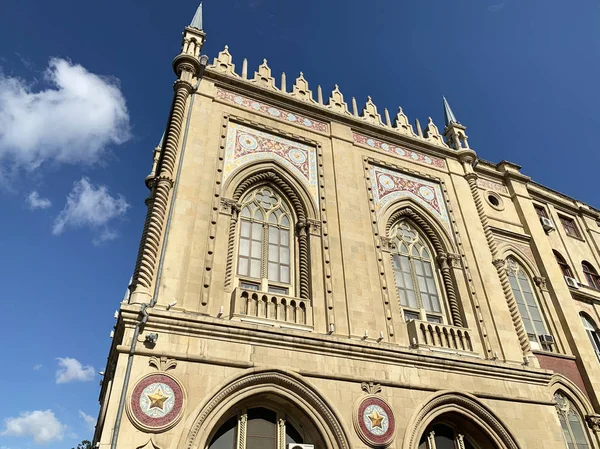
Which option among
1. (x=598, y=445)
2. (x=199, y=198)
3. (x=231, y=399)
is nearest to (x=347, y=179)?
(x=199, y=198)

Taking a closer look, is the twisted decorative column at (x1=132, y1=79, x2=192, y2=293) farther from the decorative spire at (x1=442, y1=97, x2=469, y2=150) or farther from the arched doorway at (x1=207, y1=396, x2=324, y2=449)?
the decorative spire at (x1=442, y1=97, x2=469, y2=150)

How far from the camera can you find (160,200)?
1036 centimetres

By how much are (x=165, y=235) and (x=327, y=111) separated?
7179 mm

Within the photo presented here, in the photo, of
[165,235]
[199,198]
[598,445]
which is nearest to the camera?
[165,235]

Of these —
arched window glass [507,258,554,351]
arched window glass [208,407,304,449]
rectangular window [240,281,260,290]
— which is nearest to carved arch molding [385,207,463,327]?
arched window glass [507,258,554,351]

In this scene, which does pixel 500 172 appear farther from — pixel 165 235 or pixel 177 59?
pixel 165 235

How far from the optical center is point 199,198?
11000 millimetres

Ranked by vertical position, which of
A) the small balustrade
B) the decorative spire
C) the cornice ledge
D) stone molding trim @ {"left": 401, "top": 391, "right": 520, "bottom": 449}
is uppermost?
the decorative spire

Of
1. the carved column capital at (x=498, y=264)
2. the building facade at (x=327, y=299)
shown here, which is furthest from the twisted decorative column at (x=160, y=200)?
the carved column capital at (x=498, y=264)

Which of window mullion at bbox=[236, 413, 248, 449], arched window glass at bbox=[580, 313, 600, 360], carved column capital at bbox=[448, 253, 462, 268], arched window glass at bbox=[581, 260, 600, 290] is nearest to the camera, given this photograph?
window mullion at bbox=[236, 413, 248, 449]

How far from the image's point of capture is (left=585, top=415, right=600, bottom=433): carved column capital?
13.3m

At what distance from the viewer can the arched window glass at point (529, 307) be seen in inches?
581

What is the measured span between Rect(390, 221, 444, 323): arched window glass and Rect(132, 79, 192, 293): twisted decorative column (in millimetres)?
6431

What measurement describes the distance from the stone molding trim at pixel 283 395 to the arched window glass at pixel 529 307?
835 cm
